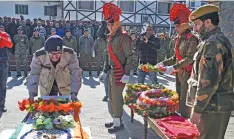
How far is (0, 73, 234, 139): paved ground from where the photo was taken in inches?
221

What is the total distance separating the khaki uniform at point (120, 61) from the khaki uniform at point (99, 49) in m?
6.28

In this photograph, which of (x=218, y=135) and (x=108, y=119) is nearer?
(x=218, y=135)

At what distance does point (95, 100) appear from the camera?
8.18m

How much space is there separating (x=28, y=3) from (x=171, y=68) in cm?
2233

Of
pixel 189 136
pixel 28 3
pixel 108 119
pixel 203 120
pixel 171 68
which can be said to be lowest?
pixel 108 119

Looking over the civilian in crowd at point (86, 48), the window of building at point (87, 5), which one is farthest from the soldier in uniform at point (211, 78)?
the window of building at point (87, 5)

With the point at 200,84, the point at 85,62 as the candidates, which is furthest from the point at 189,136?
the point at 85,62

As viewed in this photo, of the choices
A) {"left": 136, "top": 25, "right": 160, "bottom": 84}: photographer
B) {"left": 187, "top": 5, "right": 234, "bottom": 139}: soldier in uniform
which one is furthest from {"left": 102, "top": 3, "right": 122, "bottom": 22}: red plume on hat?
{"left": 136, "top": 25, "right": 160, "bottom": 84}: photographer

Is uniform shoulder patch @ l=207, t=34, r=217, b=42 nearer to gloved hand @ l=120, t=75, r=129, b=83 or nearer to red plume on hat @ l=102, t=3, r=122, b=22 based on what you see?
gloved hand @ l=120, t=75, r=129, b=83

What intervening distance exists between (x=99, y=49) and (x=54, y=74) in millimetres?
7913

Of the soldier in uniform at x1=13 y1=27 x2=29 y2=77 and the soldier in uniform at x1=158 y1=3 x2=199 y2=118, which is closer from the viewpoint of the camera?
the soldier in uniform at x1=158 y1=3 x2=199 y2=118

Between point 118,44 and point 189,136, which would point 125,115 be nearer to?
point 118,44

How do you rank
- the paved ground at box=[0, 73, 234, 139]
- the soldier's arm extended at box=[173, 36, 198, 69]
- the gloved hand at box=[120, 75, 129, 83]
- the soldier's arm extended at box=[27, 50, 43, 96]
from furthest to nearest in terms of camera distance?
the paved ground at box=[0, 73, 234, 139] → the gloved hand at box=[120, 75, 129, 83] → the soldier's arm extended at box=[173, 36, 198, 69] → the soldier's arm extended at box=[27, 50, 43, 96]

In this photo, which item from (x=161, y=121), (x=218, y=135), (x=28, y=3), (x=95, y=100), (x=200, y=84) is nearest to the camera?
(x=200, y=84)
